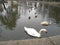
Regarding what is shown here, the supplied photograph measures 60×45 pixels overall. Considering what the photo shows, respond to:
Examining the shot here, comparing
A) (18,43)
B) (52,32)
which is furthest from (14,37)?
(18,43)

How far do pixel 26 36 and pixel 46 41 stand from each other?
4.40 meters

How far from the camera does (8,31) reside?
366 inches

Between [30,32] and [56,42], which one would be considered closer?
[56,42]

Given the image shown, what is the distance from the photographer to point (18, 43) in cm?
411

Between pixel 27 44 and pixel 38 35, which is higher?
pixel 27 44

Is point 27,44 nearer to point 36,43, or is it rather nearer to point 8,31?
point 36,43

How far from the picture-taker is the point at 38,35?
8289 millimetres

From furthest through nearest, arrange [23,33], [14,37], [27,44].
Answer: [23,33] → [14,37] → [27,44]

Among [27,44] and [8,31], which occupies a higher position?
[27,44]

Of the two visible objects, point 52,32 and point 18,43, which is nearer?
point 18,43

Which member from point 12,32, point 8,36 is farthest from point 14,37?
point 12,32

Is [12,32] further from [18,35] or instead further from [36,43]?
[36,43]

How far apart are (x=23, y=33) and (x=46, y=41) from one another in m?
4.92

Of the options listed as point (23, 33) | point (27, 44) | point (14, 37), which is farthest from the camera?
point (23, 33)
